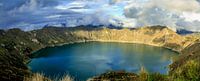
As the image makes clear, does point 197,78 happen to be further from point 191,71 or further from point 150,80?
point 150,80

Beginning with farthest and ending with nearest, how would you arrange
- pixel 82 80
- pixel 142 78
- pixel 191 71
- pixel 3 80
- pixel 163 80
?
pixel 82 80 < pixel 3 80 < pixel 163 80 < pixel 142 78 < pixel 191 71

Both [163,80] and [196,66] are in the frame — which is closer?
[196,66]

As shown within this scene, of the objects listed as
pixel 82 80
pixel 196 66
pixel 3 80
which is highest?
pixel 196 66

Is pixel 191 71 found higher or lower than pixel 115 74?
higher

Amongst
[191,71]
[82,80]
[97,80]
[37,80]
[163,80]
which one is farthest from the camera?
[82,80]

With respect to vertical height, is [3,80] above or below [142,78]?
below

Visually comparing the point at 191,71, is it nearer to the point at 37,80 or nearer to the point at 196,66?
the point at 196,66

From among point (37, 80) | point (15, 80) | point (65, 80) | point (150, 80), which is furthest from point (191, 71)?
point (15, 80)

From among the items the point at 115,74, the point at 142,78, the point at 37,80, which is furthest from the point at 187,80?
the point at 115,74

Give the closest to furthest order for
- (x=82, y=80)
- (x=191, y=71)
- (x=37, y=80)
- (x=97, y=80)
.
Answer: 1. (x=191, y=71)
2. (x=37, y=80)
3. (x=97, y=80)
4. (x=82, y=80)
